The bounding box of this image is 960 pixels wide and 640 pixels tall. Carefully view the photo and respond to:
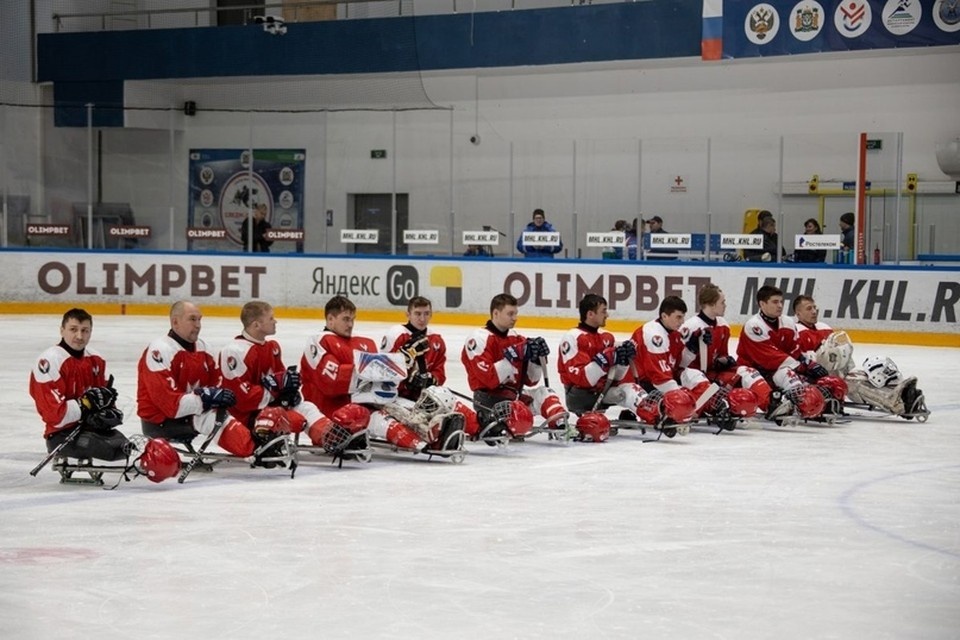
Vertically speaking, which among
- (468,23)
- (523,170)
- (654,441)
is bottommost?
(654,441)

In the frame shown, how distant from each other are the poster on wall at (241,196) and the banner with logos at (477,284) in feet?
1.32

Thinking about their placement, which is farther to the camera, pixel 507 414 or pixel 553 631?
pixel 507 414

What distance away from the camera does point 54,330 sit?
17906 mm

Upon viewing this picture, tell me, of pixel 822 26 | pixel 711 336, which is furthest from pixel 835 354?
pixel 822 26

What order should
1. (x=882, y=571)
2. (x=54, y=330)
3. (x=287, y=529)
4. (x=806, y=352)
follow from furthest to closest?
(x=54, y=330) → (x=806, y=352) → (x=287, y=529) → (x=882, y=571)

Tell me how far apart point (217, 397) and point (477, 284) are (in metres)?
12.9

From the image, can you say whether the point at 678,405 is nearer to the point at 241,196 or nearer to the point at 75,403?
the point at 75,403

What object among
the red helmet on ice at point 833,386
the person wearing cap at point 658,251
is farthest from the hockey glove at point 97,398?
the person wearing cap at point 658,251

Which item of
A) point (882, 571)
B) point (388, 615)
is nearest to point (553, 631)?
point (388, 615)

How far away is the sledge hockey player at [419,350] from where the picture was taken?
28.5ft

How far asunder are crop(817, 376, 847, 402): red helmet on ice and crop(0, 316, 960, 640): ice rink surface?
117 centimetres

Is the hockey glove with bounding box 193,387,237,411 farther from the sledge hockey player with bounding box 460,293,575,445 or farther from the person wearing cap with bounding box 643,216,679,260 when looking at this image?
the person wearing cap with bounding box 643,216,679,260

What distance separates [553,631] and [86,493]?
11.3 feet

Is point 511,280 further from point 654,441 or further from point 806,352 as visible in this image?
point 654,441
